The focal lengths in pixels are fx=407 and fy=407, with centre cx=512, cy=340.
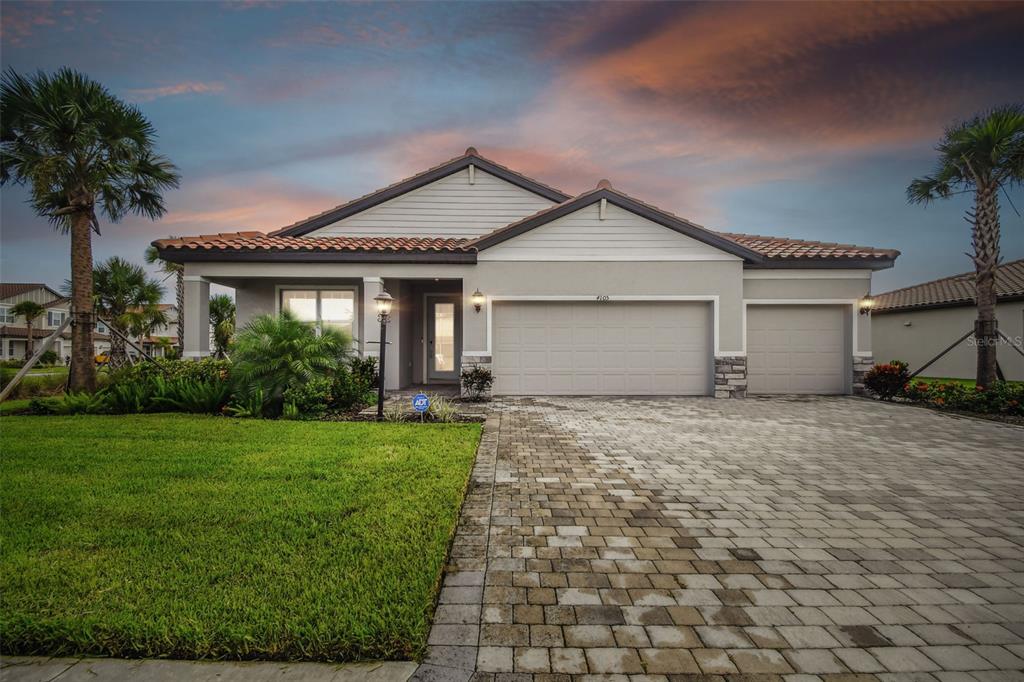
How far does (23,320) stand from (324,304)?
145ft

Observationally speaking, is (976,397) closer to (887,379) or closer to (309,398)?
(887,379)

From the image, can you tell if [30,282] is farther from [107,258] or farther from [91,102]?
[91,102]

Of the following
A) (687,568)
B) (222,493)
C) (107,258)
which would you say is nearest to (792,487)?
(687,568)

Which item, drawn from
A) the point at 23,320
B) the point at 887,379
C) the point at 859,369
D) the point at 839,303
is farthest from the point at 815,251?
the point at 23,320

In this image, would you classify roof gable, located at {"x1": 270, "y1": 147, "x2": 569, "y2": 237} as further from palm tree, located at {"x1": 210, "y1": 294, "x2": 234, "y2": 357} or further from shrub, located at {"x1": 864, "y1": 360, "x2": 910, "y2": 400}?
palm tree, located at {"x1": 210, "y1": 294, "x2": 234, "y2": 357}

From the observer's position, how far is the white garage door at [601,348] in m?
10.7

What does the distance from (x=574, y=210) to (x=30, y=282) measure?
5245cm

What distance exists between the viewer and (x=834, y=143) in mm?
12828

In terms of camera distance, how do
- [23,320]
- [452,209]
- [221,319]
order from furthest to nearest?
[23,320]
[221,319]
[452,209]

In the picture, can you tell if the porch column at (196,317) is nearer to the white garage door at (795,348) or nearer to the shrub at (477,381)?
the shrub at (477,381)

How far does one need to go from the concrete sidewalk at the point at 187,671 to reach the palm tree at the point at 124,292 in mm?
20459

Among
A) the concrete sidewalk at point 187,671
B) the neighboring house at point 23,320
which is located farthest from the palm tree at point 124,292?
the concrete sidewalk at point 187,671

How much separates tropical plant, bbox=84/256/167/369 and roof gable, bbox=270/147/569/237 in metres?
10.8

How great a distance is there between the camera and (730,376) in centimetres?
1038
